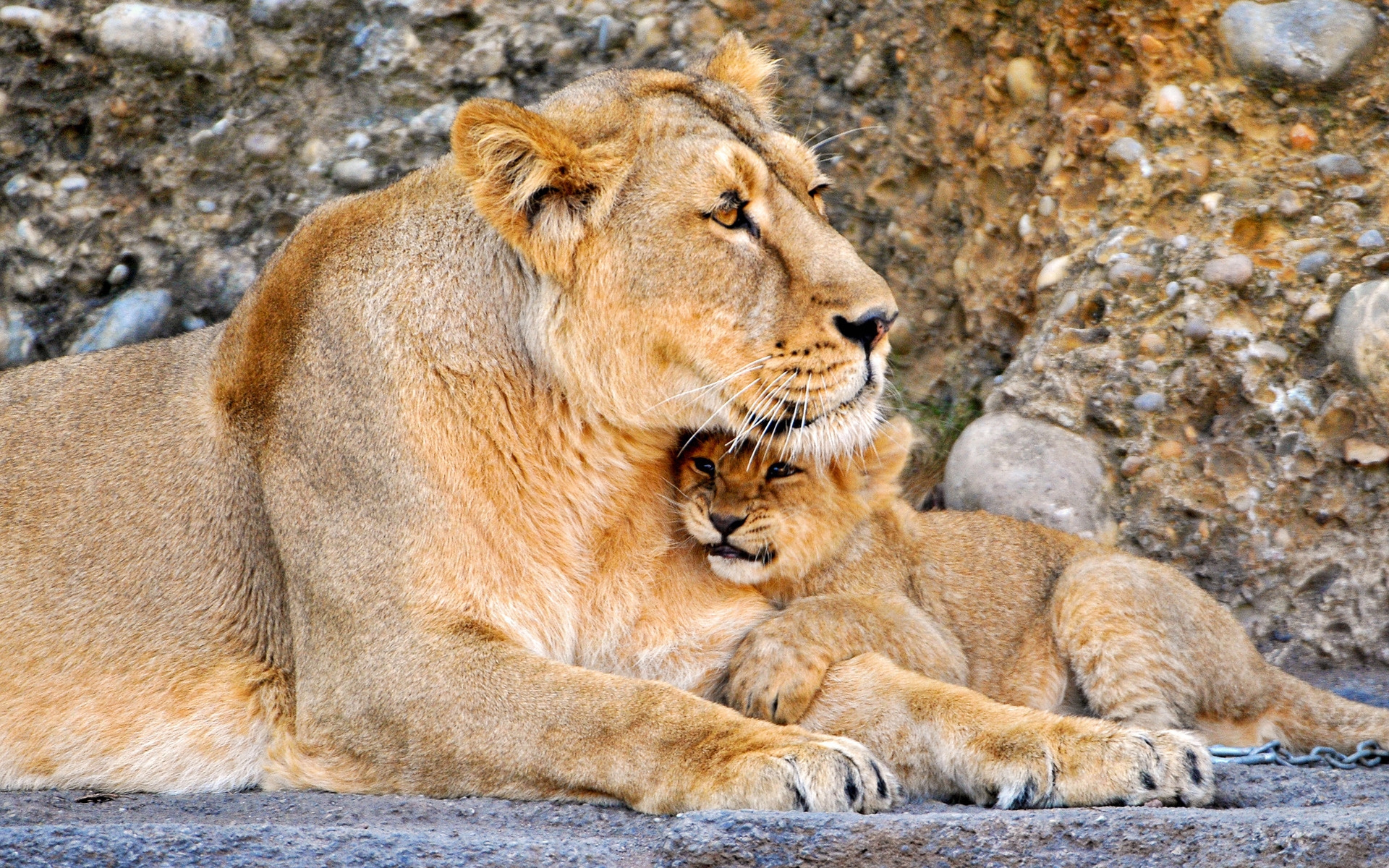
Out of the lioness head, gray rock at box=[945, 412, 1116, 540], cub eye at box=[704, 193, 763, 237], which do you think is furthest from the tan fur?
cub eye at box=[704, 193, 763, 237]

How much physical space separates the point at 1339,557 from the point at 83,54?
15.7 ft

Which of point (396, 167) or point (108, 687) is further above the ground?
point (396, 167)

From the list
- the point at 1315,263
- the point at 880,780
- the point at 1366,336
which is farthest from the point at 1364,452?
the point at 880,780

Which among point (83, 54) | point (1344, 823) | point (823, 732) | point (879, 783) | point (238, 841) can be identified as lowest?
point (823, 732)

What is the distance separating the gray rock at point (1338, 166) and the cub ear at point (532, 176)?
2.78 m

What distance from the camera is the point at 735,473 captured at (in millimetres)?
4199

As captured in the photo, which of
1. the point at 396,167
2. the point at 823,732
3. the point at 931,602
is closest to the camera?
the point at 823,732

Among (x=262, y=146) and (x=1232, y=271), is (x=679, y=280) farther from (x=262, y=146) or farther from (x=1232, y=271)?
(x=262, y=146)

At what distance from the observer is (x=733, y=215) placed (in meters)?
3.76

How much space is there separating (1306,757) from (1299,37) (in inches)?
99.2

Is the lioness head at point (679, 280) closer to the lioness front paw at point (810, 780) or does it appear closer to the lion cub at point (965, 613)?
the lion cub at point (965, 613)

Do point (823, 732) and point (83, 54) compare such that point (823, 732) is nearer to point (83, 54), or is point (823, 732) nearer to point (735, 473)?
point (735, 473)

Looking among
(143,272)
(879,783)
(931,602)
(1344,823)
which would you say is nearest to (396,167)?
(143,272)

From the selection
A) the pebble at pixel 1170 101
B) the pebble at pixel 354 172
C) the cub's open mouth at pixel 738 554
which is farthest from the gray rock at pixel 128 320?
the pebble at pixel 1170 101
